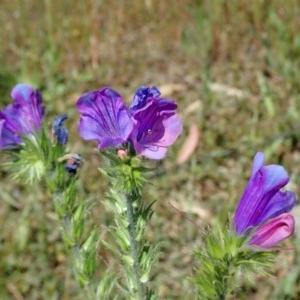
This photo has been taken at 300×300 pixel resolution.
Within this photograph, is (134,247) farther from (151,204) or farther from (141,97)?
(141,97)

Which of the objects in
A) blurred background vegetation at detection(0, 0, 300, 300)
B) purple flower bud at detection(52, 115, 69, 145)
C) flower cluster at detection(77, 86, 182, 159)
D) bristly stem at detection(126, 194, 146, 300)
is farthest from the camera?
blurred background vegetation at detection(0, 0, 300, 300)

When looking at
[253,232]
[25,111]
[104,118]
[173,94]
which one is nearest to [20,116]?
[25,111]

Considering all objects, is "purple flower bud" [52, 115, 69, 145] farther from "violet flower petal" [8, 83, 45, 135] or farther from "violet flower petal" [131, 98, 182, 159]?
"violet flower petal" [131, 98, 182, 159]

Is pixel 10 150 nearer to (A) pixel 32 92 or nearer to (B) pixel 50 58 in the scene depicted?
(A) pixel 32 92

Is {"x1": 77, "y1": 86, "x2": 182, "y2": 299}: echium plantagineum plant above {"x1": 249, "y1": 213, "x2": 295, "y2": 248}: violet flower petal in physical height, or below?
above

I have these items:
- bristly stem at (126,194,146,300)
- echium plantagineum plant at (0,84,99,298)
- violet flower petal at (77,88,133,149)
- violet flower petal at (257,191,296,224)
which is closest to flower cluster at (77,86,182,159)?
violet flower petal at (77,88,133,149)

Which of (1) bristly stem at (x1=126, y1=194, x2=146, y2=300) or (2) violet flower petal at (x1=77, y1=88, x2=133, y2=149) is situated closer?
(2) violet flower petal at (x1=77, y1=88, x2=133, y2=149)

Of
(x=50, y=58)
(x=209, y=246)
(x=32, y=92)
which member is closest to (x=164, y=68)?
(x=50, y=58)

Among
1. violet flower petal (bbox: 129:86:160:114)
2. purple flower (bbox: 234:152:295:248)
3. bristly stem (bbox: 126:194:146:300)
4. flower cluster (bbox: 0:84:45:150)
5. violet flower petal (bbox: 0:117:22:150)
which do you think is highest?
violet flower petal (bbox: 129:86:160:114)
